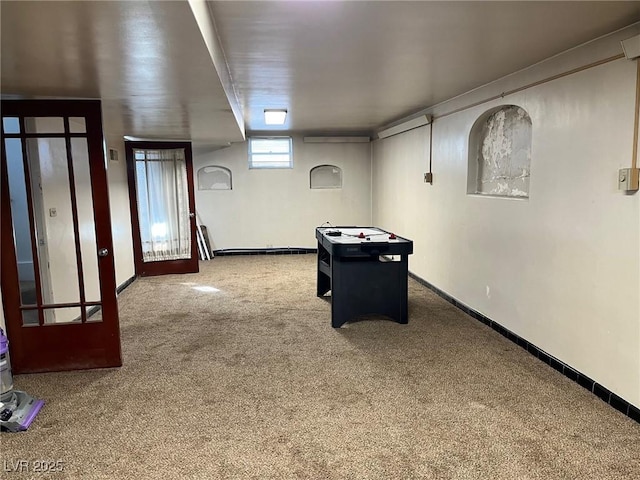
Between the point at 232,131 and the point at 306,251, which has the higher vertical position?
the point at 232,131

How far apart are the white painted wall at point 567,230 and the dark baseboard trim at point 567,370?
0.13ft

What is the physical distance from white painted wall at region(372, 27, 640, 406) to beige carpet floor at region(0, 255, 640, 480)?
0.29 meters

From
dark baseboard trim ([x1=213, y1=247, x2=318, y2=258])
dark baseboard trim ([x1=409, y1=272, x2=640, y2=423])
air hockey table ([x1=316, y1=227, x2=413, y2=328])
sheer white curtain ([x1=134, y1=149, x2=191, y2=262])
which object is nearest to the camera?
dark baseboard trim ([x1=409, y1=272, x2=640, y2=423])

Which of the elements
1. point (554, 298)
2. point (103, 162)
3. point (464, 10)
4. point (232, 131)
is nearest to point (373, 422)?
point (554, 298)

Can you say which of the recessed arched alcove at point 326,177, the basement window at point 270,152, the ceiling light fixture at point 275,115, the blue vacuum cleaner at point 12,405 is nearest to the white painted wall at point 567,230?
the ceiling light fixture at point 275,115

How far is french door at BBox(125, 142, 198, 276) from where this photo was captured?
632 cm

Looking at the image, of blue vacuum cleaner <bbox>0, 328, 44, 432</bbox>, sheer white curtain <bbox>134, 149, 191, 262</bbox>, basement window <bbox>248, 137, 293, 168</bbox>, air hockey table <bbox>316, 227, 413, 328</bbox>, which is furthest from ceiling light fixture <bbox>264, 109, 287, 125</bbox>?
blue vacuum cleaner <bbox>0, 328, 44, 432</bbox>

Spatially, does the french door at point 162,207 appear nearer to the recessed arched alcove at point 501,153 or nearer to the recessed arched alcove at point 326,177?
the recessed arched alcove at point 326,177

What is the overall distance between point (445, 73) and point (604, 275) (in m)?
1.93

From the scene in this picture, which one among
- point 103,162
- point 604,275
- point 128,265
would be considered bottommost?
point 128,265

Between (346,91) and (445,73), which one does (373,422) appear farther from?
(346,91)

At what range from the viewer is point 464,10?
220 cm

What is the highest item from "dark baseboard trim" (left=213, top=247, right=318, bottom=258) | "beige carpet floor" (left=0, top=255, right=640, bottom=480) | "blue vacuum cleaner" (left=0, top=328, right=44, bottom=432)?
"dark baseboard trim" (left=213, top=247, right=318, bottom=258)

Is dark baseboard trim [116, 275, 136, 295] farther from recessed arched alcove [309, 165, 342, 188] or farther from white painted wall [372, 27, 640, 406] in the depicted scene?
white painted wall [372, 27, 640, 406]
